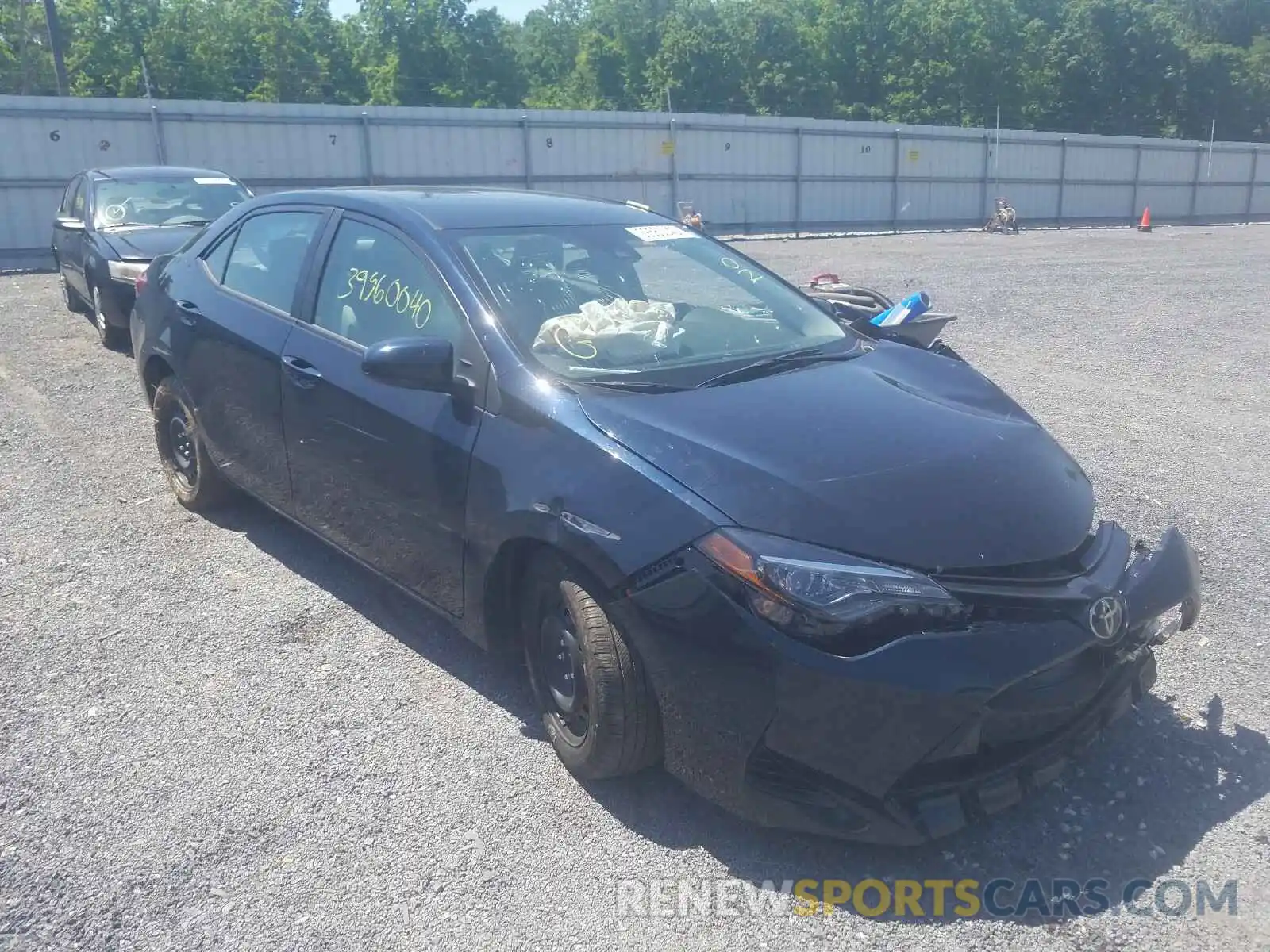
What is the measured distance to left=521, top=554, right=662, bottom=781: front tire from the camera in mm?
3111

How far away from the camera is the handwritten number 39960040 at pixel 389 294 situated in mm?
3994

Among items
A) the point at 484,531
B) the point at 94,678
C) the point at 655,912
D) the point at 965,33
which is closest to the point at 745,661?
the point at 655,912

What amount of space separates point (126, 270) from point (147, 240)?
0.59 metres

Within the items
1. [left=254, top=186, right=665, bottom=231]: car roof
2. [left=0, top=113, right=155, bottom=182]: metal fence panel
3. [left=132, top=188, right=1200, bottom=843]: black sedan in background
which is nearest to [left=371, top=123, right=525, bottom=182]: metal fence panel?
[left=0, top=113, right=155, bottom=182]: metal fence panel

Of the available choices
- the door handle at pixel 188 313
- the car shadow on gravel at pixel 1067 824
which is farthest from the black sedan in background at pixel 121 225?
the car shadow on gravel at pixel 1067 824

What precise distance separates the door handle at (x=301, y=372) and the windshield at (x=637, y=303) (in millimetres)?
789

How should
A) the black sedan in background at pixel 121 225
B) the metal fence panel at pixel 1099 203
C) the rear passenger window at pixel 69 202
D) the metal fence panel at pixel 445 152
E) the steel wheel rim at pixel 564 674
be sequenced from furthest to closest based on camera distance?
the metal fence panel at pixel 1099 203 < the metal fence panel at pixel 445 152 < the rear passenger window at pixel 69 202 < the black sedan in background at pixel 121 225 < the steel wheel rim at pixel 564 674

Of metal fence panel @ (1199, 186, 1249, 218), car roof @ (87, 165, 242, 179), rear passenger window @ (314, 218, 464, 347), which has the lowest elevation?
metal fence panel @ (1199, 186, 1249, 218)

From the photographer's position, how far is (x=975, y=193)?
3334cm

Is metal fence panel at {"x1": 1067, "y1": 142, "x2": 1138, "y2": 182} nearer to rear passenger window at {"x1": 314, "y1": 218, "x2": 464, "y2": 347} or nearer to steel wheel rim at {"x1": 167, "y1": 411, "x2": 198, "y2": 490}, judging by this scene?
steel wheel rim at {"x1": 167, "y1": 411, "x2": 198, "y2": 490}

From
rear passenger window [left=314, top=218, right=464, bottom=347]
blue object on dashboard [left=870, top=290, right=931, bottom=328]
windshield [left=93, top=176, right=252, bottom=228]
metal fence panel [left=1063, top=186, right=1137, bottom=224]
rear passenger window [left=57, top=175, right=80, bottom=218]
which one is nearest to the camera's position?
rear passenger window [left=314, top=218, right=464, bottom=347]

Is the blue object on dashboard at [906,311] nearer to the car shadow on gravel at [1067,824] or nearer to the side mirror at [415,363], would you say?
the car shadow on gravel at [1067,824]

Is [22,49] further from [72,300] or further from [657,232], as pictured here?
[657,232]

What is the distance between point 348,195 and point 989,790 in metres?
3.38
